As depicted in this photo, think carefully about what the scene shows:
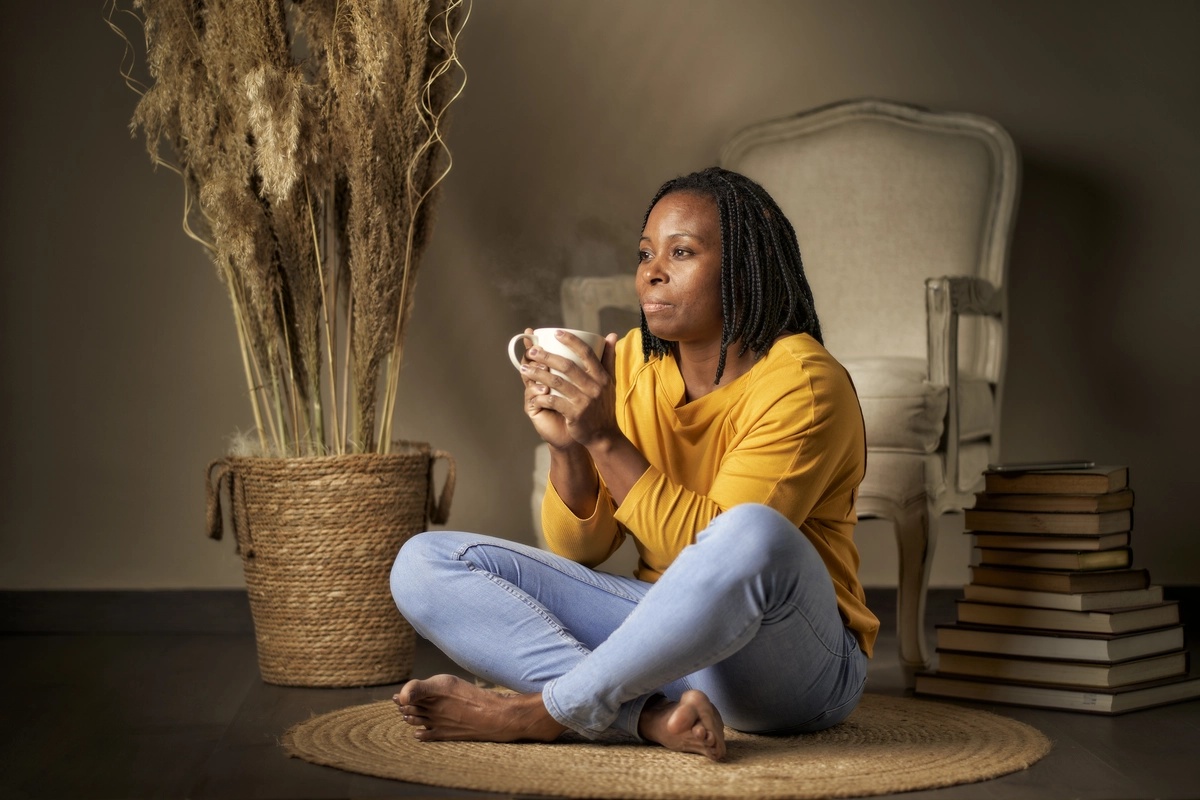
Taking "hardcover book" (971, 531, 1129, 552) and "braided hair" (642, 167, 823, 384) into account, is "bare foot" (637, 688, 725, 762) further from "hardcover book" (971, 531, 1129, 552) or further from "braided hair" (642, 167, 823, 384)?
"hardcover book" (971, 531, 1129, 552)

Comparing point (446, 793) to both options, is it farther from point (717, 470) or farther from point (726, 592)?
point (717, 470)

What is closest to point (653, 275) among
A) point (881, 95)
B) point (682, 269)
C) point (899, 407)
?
point (682, 269)

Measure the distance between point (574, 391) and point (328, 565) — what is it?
935 millimetres

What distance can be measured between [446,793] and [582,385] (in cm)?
47

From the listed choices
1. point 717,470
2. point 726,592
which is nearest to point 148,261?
point 717,470

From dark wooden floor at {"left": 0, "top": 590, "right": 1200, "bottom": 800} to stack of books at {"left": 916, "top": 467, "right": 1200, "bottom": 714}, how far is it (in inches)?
2.1

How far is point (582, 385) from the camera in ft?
4.62

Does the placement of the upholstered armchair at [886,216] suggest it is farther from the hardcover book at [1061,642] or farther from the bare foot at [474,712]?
the bare foot at [474,712]

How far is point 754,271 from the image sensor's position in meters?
1.58

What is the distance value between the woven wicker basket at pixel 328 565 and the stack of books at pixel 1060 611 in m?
0.93

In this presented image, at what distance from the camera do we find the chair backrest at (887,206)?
2.77m

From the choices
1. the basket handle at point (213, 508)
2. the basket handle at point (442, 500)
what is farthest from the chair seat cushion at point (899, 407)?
the basket handle at point (213, 508)

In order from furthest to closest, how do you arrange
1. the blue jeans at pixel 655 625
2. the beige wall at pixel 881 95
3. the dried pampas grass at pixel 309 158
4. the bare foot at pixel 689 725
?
the beige wall at pixel 881 95 → the dried pampas grass at pixel 309 158 → the bare foot at pixel 689 725 → the blue jeans at pixel 655 625

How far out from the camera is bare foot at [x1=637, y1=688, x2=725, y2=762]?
4.74 feet
